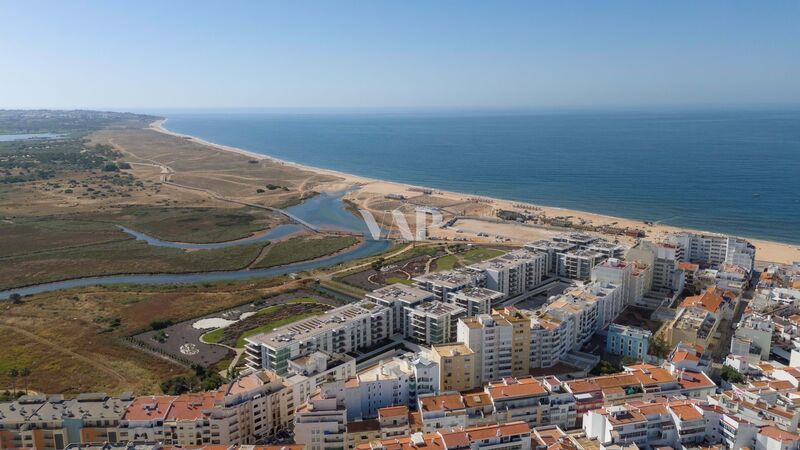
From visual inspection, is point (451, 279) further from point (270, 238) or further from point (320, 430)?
point (270, 238)

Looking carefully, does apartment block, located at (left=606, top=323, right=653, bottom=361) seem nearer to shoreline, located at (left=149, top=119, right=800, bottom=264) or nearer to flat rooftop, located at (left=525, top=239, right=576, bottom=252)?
flat rooftop, located at (left=525, top=239, right=576, bottom=252)

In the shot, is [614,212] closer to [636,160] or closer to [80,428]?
[636,160]

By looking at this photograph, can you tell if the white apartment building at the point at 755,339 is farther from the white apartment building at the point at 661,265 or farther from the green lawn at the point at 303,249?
the green lawn at the point at 303,249

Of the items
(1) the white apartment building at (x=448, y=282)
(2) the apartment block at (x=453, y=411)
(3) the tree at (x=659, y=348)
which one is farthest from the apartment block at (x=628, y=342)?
(2) the apartment block at (x=453, y=411)

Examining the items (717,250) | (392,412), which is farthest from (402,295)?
(717,250)

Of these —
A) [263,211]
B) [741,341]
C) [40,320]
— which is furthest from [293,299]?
[263,211]

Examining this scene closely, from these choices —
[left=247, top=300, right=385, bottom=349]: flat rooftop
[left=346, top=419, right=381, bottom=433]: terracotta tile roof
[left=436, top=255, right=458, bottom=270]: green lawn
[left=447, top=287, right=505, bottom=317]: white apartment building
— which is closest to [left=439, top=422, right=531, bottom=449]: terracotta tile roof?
[left=346, top=419, right=381, bottom=433]: terracotta tile roof
